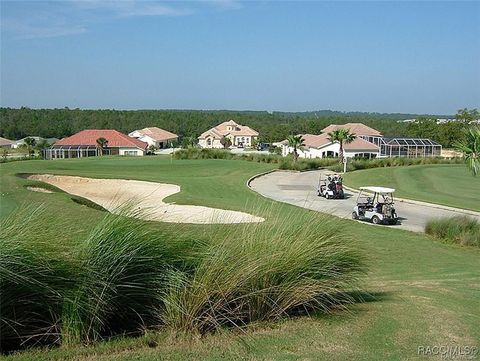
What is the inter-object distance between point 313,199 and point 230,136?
369 ft

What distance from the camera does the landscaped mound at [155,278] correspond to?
18.0 ft

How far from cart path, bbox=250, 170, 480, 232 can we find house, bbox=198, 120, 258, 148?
8009 cm

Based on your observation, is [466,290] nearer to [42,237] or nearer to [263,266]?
[263,266]

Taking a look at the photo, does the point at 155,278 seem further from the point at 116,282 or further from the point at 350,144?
the point at 350,144

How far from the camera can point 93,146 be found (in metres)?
104

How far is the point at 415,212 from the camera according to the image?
32.2m

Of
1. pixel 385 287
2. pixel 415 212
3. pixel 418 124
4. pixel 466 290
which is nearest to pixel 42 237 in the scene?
pixel 385 287

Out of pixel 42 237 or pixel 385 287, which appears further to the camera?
pixel 385 287

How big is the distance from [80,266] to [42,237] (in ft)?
1.78

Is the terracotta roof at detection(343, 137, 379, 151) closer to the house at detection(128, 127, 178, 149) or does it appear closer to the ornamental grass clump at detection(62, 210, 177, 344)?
the house at detection(128, 127, 178, 149)

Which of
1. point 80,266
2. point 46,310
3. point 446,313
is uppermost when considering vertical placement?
point 80,266

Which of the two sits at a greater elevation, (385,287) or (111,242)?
(111,242)

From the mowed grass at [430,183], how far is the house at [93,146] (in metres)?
55.0

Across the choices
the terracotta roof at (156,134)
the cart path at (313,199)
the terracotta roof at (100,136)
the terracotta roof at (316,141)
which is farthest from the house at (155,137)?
the cart path at (313,199)
